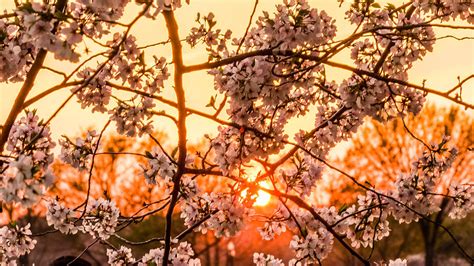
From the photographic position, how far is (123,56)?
6281mm

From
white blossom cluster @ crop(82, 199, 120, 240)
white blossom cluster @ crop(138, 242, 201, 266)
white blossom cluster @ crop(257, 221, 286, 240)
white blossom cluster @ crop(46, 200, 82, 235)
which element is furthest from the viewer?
white blossom cluster @ crop(257, 221, 286, 240)

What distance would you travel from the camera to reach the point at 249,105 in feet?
16.8

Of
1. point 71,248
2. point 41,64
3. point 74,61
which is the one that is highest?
point 71,248

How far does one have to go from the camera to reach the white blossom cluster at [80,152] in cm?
653

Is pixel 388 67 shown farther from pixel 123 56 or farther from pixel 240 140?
pixel 123 56

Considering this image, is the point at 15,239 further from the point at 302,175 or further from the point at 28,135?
the point at 302,175

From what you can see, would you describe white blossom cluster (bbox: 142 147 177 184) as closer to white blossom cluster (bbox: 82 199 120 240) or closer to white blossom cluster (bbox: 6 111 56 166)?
white blossom cluster (bbox: 82 199 120 240)

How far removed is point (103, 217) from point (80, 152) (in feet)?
3.00

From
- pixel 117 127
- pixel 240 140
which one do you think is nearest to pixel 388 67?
pixel 240 140

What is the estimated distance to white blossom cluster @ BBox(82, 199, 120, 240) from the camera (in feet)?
23.1

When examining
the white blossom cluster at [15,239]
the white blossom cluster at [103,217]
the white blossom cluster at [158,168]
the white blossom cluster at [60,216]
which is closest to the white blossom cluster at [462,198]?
the white blossom cluster at [158,168]

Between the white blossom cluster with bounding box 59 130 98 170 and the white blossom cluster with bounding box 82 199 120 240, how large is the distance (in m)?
0.62

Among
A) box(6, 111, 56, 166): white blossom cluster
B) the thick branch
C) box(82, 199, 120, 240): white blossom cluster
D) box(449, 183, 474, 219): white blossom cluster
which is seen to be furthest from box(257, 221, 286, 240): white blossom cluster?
box(6, 111, 56, 166): white blossom cluster

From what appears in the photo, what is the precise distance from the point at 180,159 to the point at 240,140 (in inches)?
21.7
